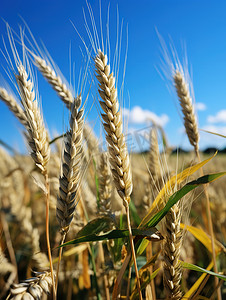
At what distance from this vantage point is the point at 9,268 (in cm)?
183

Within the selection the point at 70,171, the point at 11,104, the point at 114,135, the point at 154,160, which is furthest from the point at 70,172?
the point at 154,160

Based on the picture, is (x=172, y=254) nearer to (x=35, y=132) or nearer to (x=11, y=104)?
(x=35, y=132)

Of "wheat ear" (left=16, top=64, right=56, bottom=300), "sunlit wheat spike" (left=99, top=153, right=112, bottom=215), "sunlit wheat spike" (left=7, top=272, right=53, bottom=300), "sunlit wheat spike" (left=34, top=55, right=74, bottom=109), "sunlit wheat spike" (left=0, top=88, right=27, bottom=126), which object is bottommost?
"sunlit wheat spike" (left=7, top=272, right=53, bottom=300)

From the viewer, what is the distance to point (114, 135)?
1.03 m

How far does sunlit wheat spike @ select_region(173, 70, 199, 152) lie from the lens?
176cm

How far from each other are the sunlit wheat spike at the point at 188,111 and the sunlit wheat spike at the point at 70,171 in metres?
0.97

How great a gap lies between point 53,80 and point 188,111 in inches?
37.1

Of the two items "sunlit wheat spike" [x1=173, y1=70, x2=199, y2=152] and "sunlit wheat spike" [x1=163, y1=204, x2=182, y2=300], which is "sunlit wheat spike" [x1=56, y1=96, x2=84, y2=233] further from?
"sunlit wheat spike" [x1=173, y1=70, x2=199, y2=152]

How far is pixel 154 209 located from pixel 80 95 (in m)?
0.59

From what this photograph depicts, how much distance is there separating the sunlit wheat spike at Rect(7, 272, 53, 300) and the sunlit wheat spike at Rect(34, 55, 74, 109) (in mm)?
1077

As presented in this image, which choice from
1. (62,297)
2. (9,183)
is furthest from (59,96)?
(9,183)

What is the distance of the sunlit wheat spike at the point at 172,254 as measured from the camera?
41.6 inches

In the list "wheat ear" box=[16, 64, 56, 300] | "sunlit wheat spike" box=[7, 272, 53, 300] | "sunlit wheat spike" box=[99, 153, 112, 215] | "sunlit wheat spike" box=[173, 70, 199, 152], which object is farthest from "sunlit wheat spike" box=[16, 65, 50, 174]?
"sunlit wheat spike" box=[173, 70, 199, 152]

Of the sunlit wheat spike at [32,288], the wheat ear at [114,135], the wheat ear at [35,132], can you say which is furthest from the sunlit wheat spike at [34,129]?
the sunlit wheat spike at [32,288]
